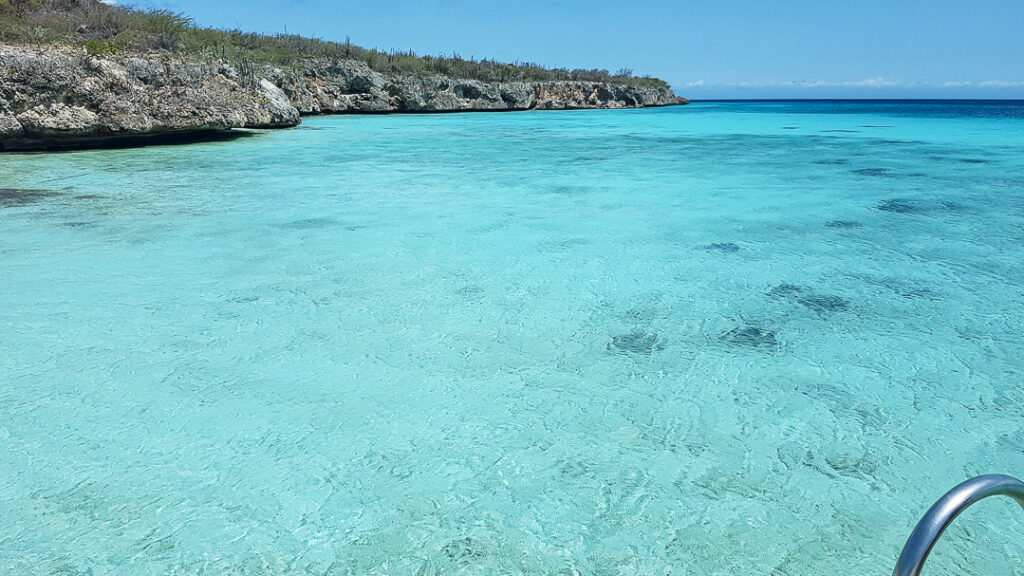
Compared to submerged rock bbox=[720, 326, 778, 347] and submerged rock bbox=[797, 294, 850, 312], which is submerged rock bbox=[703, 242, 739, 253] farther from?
submerged rock bbox=[720, 326, 778, 347]

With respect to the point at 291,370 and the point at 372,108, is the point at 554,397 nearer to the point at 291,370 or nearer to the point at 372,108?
the point at 291,370

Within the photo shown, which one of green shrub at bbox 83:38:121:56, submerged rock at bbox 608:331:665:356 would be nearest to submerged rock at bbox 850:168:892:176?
submerged rock at bbox 608:331:665:356

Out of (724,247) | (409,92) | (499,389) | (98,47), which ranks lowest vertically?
(499,389)

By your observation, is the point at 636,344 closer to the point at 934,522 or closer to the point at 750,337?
the point at 750,337

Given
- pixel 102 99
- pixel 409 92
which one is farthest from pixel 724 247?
pixel 409 92

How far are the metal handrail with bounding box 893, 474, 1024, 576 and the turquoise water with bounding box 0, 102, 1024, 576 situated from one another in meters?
0.99

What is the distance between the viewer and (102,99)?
11086 millimetres

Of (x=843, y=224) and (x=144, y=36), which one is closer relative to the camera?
(x=843, y=224)

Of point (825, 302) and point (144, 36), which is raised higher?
point (144, 36)

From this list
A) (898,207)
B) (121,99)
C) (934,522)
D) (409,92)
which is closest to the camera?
(934,522)

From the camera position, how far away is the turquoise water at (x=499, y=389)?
79.0 inches

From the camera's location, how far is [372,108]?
25.8 meters

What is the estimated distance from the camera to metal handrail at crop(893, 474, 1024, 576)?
0.95 meters

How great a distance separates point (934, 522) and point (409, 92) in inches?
1092
